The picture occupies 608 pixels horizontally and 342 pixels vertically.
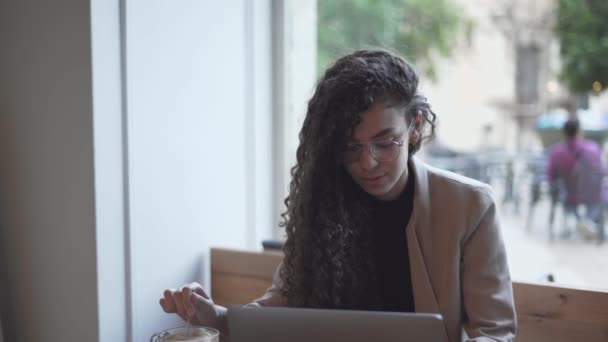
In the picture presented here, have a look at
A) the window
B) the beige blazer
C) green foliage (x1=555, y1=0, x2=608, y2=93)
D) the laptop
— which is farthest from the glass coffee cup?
green foliage (x1=555, y1=0, x2=608, y2=93)

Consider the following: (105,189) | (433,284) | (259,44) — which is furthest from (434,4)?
(105,189)

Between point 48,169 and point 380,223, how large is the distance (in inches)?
34.4

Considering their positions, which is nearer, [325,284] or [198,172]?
[325,284]

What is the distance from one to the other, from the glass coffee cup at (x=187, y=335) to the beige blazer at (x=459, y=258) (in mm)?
290

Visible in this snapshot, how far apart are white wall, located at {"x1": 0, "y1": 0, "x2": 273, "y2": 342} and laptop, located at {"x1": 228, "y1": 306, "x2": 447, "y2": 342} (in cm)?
66

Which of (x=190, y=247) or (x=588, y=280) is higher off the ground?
(x=190, y=247)

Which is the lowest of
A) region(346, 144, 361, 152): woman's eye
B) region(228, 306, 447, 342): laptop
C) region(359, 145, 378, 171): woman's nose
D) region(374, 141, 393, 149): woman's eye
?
region(228, 306, 447, 342): laptop

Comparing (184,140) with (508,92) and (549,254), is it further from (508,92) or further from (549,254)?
(549,254)

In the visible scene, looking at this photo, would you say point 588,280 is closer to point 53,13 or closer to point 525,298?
point 525,298

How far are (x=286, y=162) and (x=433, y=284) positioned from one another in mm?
1018

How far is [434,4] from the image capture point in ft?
6.68

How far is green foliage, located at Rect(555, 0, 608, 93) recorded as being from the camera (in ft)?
5.72

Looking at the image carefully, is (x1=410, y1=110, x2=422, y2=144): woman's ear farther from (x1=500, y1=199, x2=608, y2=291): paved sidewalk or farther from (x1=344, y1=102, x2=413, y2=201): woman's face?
(x1=500, y1=199, x2=608, y2=291): paved sidewalk

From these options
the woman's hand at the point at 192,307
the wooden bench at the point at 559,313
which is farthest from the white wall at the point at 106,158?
the wooden bench at the point at 559,313
